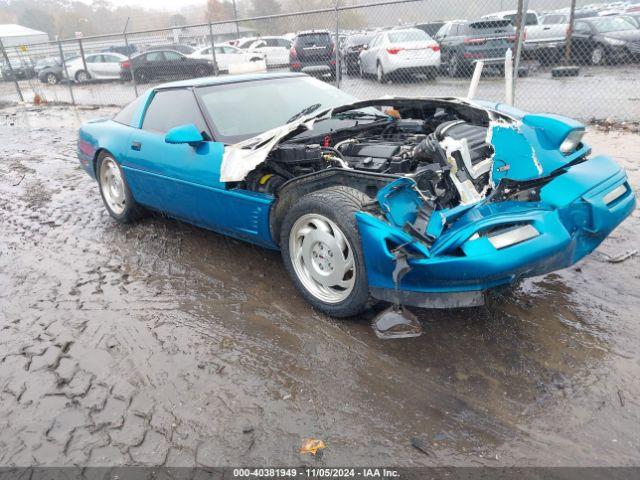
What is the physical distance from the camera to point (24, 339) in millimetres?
3211

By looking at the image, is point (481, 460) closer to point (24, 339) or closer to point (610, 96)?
point (24, 339)

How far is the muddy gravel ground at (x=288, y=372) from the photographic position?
2.19 metres

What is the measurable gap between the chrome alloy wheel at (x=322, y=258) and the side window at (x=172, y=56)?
48.8ft

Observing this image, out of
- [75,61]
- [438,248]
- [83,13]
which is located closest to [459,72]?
[438,248]

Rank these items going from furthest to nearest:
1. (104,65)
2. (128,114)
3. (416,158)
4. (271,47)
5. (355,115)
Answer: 1. (104,65)
2. (271,47)
3. (128,114)
4. (355,115)
5. (416,158)

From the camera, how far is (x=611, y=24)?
41.1ft

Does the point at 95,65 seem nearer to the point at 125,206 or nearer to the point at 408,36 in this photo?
the point at 408,36

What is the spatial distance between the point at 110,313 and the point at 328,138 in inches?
77.5

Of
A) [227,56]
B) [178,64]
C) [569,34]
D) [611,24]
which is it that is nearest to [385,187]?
[569,34]

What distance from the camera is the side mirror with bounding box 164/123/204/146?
359 centimetres

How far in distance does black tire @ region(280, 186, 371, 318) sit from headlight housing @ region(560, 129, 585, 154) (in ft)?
4.44

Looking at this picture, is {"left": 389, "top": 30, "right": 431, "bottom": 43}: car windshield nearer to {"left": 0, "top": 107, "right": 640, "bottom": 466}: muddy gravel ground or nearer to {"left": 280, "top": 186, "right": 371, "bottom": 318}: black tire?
{"left": 0, "top": 107, "right": 640, "bottom": 466}: muddy gravel ground

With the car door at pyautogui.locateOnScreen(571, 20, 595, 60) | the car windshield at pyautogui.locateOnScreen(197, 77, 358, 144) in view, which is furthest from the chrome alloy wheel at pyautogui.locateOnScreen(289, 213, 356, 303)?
the car door at pyautogui.locateOnScreen(571, 20, 595, 60)

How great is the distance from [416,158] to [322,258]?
2.77 ft
